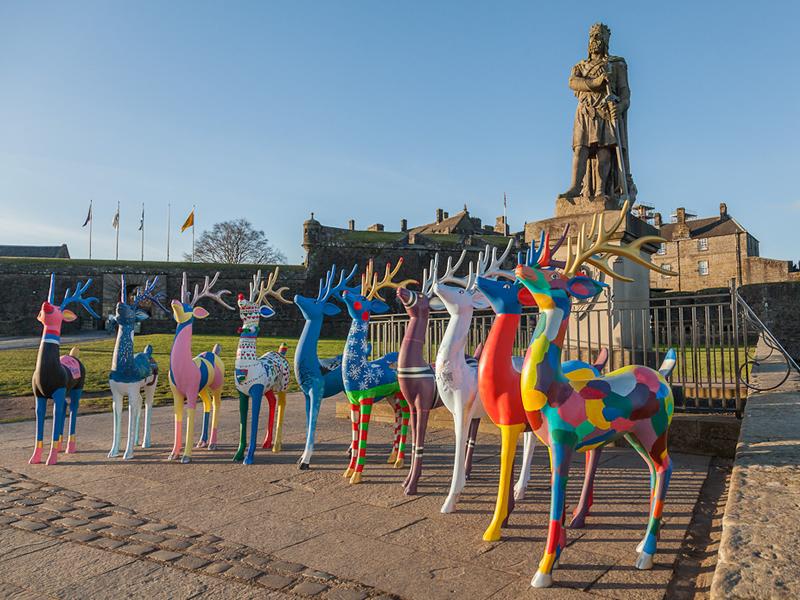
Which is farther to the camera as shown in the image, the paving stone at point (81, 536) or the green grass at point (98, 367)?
the green grass at point (98, 367)

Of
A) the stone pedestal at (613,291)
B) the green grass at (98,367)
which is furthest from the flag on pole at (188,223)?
the stone pedestal at (613,291)

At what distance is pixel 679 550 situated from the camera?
3.95 m

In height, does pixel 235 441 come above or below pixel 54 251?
below

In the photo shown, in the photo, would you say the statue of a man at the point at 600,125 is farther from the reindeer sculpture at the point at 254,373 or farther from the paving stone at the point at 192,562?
the paving stone at the point at 192,562

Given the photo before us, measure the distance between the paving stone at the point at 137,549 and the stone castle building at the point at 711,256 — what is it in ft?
159

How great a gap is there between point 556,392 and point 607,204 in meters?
7.17

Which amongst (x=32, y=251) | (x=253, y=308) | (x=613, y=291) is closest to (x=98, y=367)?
(x=253, y=308)

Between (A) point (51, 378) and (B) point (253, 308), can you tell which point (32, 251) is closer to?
(A) point (51, 378)

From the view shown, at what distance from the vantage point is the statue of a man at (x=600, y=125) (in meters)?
10.3

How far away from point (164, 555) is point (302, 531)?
98cm

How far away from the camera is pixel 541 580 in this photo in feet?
11.2

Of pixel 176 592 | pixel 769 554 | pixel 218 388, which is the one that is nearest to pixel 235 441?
pixel 218 388

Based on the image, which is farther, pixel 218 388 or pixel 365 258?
pixel 365 258

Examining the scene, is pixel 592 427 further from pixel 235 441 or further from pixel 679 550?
pixel 235 441
